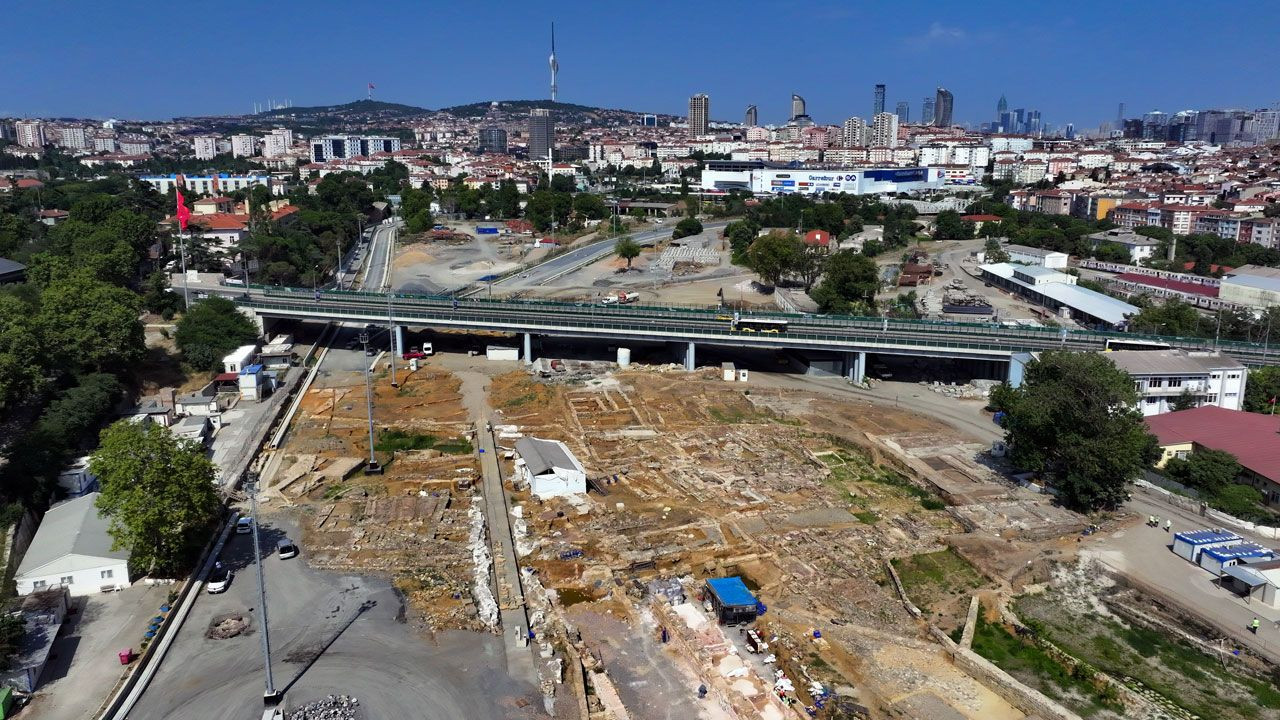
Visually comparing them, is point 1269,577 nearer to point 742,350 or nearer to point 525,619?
point 525,619

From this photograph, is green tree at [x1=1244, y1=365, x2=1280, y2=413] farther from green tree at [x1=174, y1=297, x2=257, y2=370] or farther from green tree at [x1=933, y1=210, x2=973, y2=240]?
green tree at [x1=933, y1=210, x2=973, y2=240]

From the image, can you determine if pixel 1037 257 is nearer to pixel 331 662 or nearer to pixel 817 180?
pixel 817 180

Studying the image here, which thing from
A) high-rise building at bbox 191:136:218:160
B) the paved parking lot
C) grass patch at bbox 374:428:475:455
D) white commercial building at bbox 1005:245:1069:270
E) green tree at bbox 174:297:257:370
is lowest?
the paved parking lot

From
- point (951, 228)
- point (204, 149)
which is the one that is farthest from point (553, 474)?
point (204, 149)

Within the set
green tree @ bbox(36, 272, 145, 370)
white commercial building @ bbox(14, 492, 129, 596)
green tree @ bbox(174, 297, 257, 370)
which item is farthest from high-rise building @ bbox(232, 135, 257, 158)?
white commercial building @ bbox(14, 492, 129, 596)

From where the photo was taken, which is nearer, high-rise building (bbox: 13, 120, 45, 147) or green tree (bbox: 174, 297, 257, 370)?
green tree (bbox: 174, 297, 257, 370)

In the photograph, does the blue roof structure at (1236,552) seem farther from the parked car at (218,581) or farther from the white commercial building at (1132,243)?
the white commercial building at (1132,243)

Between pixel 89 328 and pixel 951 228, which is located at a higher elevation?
pixel 951 228
